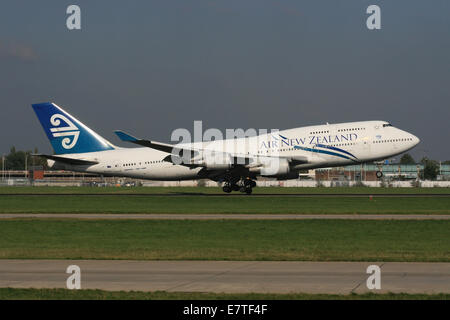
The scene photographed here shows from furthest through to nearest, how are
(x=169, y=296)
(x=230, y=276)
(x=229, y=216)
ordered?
(x=229, y=216) < (x=230, y=276) < (x=169, y=296)

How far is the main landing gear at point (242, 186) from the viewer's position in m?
60.5

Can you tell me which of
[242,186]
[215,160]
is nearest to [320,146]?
[242,186]

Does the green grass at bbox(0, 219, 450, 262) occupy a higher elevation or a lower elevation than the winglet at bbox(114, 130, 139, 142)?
lower

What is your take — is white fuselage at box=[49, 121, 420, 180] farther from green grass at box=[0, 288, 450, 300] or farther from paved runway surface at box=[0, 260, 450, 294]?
green grass at box=[0, 288, 450, 300]

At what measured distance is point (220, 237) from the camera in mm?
26234

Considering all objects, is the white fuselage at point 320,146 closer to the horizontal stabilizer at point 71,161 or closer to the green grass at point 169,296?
the horizontal stabilizer at point 71,161

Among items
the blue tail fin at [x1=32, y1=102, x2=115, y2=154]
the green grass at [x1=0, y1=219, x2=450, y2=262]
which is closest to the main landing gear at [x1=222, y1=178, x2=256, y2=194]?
the blue tail fin at [x1=32, y1=102, x2=115, y2=154]

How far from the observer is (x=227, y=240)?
991 inches

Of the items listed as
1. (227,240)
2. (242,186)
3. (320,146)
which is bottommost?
(227,240)

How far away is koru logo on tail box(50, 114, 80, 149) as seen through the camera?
65.3 metres

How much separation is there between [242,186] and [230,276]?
45.2 meters

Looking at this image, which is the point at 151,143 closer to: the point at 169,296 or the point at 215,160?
the point at 215,160
